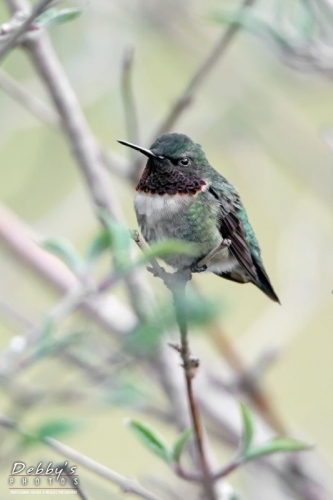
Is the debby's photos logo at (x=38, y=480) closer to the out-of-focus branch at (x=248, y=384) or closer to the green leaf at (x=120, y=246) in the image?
the green leaf at (x=120, y=246)

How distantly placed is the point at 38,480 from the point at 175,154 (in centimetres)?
80

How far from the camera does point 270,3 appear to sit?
380 cm

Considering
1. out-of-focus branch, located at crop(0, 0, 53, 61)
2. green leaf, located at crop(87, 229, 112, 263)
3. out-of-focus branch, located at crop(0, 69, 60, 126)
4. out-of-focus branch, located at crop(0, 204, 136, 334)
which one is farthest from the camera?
out-of-focus branch, located at crop(0, 204, 136, 334)

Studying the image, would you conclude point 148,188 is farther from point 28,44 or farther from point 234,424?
point 234,424

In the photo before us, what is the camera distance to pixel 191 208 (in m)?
1.55

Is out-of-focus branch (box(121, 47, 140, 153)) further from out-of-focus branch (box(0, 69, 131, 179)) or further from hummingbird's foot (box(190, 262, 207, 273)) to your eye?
hummingbird's foot (box(190, 262, 207, 273))

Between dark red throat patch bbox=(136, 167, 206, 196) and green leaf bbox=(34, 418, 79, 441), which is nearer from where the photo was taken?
green leaf bbox=(34, 418, 79, 441)

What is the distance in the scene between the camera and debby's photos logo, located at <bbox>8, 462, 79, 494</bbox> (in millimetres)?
1655

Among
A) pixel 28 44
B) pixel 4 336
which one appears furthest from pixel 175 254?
pixel 4 336

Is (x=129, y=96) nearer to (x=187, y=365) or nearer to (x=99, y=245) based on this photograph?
(x=99, y=245)

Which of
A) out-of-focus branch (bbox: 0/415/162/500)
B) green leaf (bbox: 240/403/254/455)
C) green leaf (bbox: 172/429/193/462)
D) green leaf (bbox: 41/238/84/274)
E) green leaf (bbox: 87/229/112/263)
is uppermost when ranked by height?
green leaf (bbox: 87/229/112/263)

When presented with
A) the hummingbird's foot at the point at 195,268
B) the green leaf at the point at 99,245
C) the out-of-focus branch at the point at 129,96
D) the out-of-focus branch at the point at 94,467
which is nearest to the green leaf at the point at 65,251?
the green leaf at the point at 99,245

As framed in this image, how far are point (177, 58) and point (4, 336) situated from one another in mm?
2042

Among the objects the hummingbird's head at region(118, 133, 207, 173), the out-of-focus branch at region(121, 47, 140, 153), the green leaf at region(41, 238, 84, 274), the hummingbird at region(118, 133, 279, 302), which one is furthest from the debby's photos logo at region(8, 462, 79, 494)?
the out-of-focus branch at region(121, 47, 140, 153)
